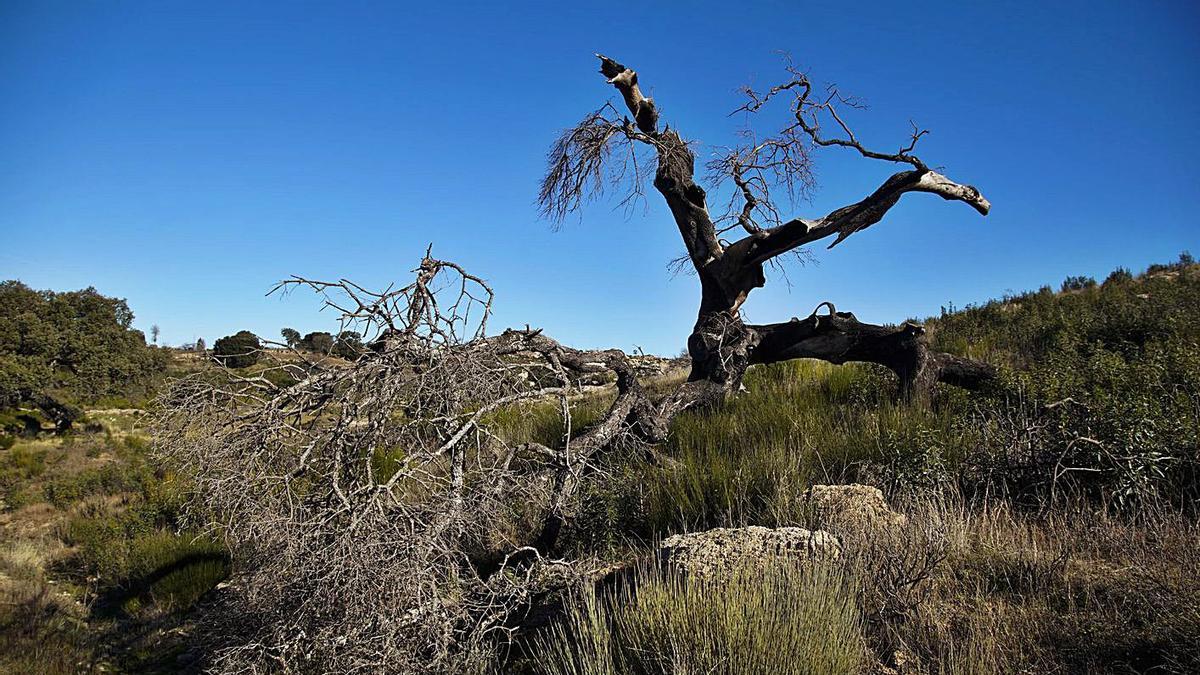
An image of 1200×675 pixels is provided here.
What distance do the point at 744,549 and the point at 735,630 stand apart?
897 millimetres

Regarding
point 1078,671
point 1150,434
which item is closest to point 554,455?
point 1078,671

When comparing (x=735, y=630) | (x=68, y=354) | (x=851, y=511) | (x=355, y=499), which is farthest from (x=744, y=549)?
(x=68, y=354)

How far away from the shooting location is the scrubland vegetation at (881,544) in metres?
3.37

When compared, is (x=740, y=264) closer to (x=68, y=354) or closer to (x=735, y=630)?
(x=735, y=630)

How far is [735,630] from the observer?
10.3 feet

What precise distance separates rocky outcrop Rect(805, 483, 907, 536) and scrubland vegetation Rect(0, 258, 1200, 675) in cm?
10

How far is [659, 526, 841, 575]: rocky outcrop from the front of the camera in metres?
3.87

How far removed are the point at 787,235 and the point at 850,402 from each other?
2.39 m

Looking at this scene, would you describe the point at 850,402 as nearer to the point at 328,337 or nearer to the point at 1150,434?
the point at 1150,434

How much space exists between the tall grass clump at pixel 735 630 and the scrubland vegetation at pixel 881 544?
0.01 m

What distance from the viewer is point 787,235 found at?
890 centimetres

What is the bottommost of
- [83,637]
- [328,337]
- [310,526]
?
[83,637]

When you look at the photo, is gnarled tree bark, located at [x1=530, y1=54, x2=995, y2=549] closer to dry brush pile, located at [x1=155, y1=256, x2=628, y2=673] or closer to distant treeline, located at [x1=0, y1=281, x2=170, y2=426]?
dry brush pile, located at [x1=155, y1=256, x2=628, y2=673]

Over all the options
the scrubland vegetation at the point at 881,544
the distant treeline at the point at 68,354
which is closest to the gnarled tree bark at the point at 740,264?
the scrubland vegetation at the point at 881,544
